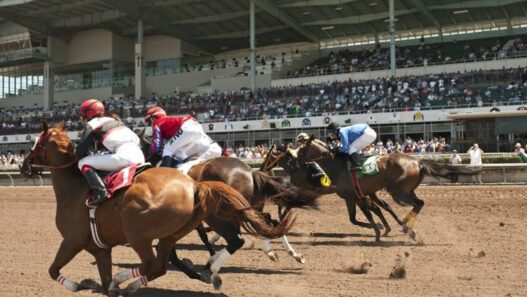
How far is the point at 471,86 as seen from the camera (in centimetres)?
2744

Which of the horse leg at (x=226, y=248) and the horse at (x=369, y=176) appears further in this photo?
the horse at (x=369, y=176)

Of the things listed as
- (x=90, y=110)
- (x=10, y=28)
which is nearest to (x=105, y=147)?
(x=90, y=110)

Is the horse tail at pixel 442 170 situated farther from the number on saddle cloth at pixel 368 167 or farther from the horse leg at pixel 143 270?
the horse leg at pixel 143 270

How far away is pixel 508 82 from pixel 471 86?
1.72 m

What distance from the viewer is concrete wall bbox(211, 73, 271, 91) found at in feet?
126

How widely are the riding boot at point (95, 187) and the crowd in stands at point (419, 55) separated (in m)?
31.4

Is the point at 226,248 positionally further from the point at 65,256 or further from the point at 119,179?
the point at 65,256

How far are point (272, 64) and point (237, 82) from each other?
3.06 m

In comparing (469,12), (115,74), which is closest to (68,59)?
(115,74)

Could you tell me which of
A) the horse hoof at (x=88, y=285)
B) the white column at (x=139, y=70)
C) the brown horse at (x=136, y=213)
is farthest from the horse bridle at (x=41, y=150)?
the white column at (x=139, y=70)

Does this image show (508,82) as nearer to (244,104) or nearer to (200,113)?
(244,104)

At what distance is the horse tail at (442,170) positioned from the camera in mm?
8812

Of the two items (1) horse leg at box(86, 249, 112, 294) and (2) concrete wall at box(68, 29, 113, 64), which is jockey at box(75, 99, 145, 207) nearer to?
(1) horse leg at box(86, 249, 112, 294)

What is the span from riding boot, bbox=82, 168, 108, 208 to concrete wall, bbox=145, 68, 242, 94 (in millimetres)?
39837
